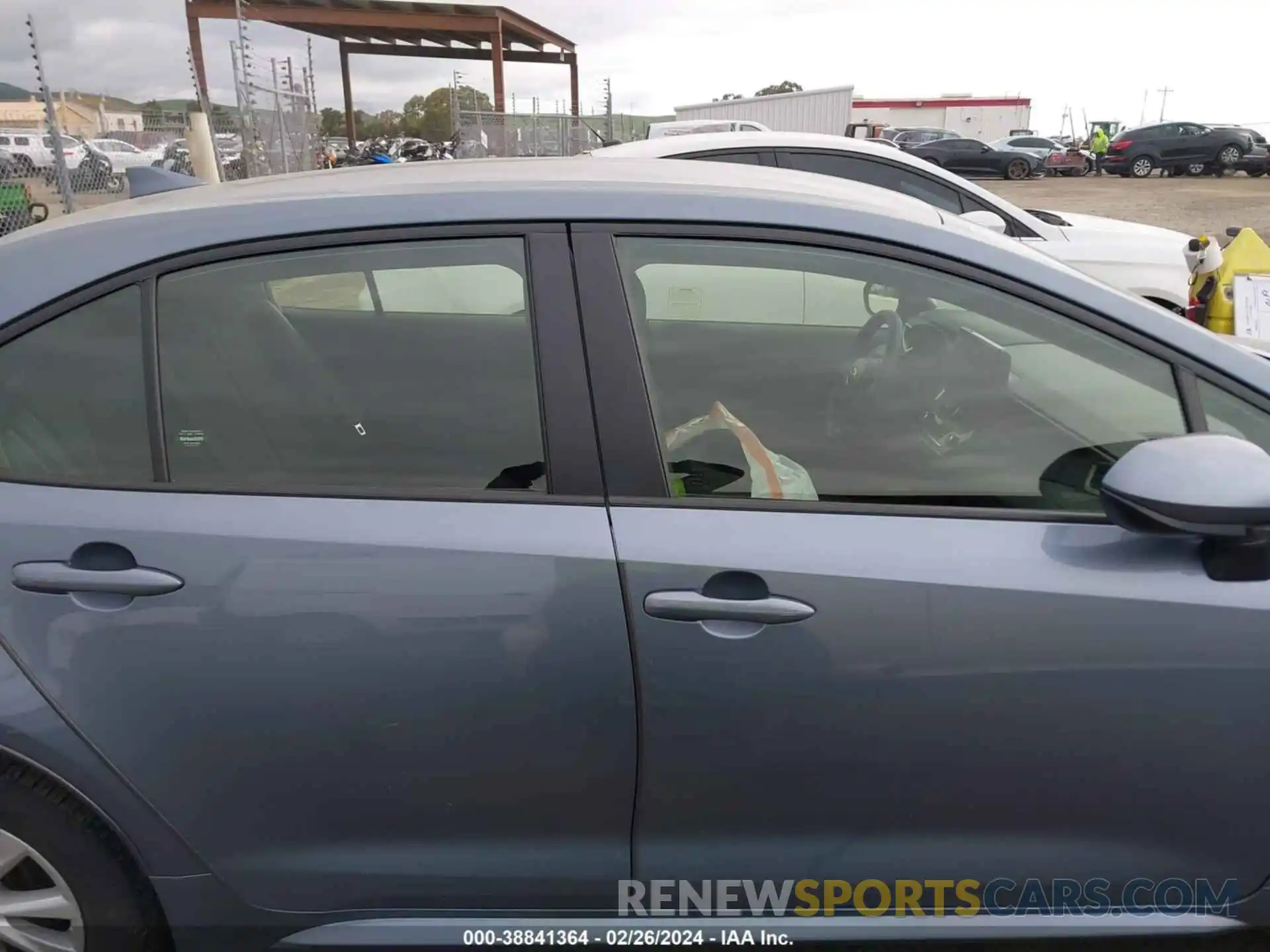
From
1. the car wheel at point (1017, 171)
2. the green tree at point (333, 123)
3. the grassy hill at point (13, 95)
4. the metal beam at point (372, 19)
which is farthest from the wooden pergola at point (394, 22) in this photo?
the green tree at point (333, 123)

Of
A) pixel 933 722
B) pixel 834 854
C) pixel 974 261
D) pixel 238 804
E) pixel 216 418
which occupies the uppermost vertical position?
pixel 974 261

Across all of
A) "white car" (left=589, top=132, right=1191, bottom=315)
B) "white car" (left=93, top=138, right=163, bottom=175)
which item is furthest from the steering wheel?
"white car" (left=93, top=138, right=163, bottom=175)

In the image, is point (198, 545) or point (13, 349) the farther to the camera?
point (13, 349)

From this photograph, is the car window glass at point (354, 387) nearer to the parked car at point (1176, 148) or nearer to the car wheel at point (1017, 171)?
the parked car at point (1176, 148)

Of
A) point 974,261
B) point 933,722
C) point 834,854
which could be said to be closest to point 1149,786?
point 933,722

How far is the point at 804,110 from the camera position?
83.3ft

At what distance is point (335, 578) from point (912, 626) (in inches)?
38.3

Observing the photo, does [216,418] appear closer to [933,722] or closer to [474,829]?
[474,829]

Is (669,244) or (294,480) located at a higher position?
(669,244)

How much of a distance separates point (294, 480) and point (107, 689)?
1.52 ft

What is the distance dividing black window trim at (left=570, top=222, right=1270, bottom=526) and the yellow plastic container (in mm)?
3349

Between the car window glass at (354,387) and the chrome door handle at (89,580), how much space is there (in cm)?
19

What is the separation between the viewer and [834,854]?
1.64 meters

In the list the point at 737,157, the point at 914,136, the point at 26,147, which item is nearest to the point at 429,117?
the point at 914,136
